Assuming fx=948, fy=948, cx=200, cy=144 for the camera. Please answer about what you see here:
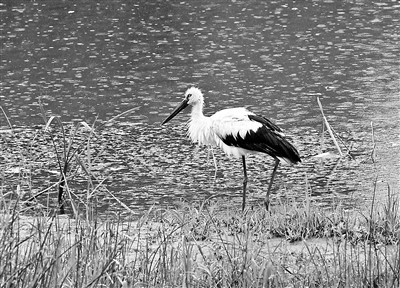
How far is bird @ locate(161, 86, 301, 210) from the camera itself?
26.3 ft

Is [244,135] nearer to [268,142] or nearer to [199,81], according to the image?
[268,142]

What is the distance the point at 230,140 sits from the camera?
8.37 m

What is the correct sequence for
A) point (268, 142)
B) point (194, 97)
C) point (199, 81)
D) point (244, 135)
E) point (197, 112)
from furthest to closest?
point (199, 81), point (194, 97), point (197, 112), point (244, 135), point (268, 142)

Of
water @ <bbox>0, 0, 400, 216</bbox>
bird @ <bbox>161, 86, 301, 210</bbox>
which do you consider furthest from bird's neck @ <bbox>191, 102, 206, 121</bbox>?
water @ <bbox>0, 0, 400, 216</bbox>

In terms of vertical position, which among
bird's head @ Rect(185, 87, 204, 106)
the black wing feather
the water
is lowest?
the water

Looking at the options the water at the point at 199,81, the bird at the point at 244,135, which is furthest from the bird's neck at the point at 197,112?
the water at the point at 199,81

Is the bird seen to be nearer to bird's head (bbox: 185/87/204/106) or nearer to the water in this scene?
bird's head (bbox: 185/87/204/106)

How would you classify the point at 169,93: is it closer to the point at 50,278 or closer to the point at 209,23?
the point at 209,23

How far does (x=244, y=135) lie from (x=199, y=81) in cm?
469

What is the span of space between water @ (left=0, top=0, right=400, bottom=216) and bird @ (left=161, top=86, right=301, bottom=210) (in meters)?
0.36

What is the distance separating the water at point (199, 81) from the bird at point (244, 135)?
359 millimetres

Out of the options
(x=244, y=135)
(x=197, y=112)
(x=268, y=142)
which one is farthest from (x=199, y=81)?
(x=268, y=142)

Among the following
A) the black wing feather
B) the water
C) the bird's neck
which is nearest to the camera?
the black wing feather

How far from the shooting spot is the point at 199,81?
12.8 metres
